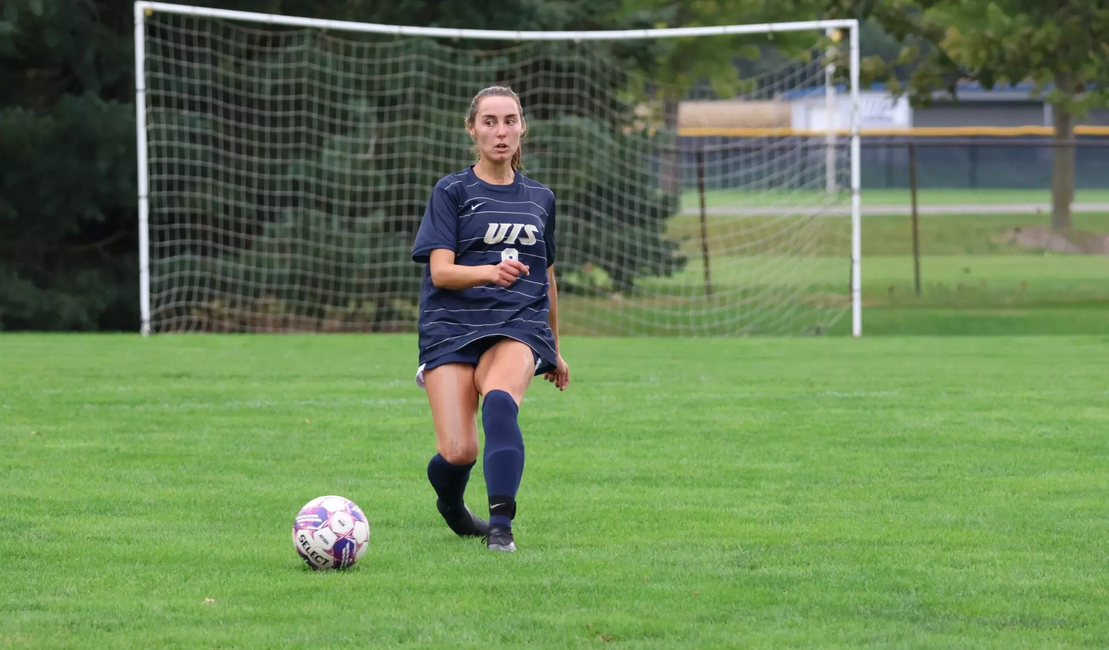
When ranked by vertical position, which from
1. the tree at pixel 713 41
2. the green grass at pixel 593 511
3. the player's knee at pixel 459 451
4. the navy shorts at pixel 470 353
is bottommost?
the green grass at pixel 593 511

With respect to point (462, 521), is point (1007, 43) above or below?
above

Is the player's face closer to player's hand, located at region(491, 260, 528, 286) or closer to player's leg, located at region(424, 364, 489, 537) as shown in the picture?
player's hand, located at region(491, 260, 528, 286)

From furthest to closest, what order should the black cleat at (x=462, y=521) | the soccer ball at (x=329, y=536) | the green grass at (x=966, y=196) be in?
the green grass at (x=966, y=196) < the black cleat at (x=462, y=521) < the soccer ball at (x=329, y=536)

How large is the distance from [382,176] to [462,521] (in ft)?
47.5

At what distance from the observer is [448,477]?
19.3 ft

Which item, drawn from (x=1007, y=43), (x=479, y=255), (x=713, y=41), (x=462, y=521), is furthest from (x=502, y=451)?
(x=713, y=41)

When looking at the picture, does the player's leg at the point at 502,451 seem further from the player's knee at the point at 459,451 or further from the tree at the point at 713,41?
the tree at the point at 713,41

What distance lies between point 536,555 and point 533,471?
2.24 meters

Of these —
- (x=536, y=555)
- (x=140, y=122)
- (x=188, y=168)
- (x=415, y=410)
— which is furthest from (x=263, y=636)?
(x=188, y=168)

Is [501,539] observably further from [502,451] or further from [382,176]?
[382,176]

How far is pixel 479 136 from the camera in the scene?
19.2ft

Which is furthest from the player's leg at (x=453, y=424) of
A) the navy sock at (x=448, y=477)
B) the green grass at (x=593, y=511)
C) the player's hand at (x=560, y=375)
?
the player's hand at (x=560, y=375)

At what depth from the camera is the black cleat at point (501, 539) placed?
562cm

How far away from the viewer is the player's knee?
5.83 metres
